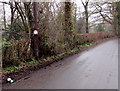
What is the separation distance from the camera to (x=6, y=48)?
6.69 meters

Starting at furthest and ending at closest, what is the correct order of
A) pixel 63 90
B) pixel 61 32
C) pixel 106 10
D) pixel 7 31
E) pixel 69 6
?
pixel 106 10
pixel 69 6
pixel 61 32
pixel 7 31
pixel 63 90

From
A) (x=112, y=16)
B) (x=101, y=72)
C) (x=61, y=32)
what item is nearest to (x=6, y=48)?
(x=101, y=72)

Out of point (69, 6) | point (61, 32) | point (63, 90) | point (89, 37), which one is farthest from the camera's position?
point (89, 37)

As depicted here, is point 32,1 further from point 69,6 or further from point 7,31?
point 69,6

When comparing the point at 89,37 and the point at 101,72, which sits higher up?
the point at 89,37

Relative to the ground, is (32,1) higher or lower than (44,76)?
higher

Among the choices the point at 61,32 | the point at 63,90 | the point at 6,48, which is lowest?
the point at 63,90

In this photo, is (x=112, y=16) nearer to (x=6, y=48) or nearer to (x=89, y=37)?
(x=89, y=37)

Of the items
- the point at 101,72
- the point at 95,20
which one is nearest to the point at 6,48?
the point at 101,72

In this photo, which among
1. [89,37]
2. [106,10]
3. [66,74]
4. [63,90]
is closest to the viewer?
[63,90]

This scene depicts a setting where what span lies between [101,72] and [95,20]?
29.2m

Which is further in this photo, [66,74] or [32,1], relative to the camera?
[32,1]

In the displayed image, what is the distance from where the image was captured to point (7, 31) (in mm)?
8719

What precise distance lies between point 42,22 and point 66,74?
4.09 m
